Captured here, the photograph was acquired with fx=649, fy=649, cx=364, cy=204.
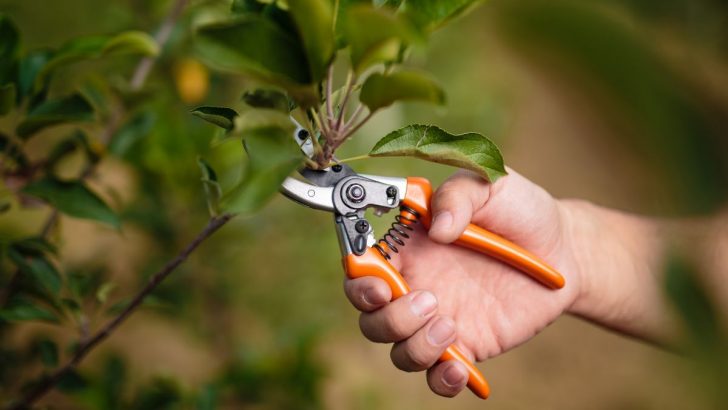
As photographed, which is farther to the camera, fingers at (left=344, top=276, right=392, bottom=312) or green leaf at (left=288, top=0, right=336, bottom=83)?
fingers at (left=344, top=276, right=392, bottom=312)

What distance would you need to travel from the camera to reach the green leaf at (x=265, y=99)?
0.62 metres

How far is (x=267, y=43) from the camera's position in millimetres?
576

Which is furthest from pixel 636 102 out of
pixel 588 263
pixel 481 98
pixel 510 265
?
pixel 481 98

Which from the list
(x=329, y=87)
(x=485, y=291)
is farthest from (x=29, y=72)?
(x=485, y=291)

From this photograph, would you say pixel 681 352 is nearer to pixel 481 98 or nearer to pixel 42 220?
pixel 42 220

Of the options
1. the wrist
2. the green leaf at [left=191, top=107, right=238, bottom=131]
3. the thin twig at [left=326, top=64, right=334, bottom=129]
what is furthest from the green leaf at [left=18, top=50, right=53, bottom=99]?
the wrist

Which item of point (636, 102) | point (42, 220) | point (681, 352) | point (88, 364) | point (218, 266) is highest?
point (636, 102)

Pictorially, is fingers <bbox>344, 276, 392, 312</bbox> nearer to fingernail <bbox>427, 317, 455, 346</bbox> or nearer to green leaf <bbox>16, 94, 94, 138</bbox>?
fingernail <bbox>427, 317, 455, 346</bbox>

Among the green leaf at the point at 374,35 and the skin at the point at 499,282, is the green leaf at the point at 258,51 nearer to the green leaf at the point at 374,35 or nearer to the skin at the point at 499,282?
the green leaf at the point at 374,35

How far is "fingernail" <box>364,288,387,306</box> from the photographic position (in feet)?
3.01

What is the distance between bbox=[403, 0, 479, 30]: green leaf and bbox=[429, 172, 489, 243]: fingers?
0.32 m

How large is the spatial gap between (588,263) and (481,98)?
1.93 m

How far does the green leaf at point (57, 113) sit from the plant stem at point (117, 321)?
233mm

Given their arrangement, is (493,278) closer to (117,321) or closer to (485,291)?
(485,291)
